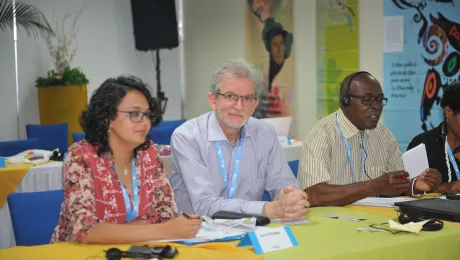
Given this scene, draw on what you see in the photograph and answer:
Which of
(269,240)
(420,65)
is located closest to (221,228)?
(269,240)

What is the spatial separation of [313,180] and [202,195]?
0.62 metres

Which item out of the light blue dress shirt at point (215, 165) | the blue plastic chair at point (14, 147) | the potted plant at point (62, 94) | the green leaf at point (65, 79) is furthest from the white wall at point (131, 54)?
Result: the light blue dress shirt at point (215, 165)

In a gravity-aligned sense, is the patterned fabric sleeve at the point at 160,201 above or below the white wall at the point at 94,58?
below

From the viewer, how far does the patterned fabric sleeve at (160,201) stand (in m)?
2.88

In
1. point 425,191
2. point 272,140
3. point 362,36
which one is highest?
point 362,36

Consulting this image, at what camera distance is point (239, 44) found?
9.70 metres

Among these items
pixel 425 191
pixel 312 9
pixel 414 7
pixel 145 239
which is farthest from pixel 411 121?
pixel 145 239

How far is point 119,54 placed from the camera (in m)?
11.1

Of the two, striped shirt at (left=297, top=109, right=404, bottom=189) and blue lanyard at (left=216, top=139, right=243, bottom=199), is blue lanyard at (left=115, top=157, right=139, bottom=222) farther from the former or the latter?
striped shirt at (left=297, top=109, right=404, bottom=189)

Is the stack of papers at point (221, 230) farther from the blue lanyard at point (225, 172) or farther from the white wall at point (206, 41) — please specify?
the white wall at point (206, 41)

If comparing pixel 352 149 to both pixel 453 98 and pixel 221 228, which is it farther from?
pixel 221 228

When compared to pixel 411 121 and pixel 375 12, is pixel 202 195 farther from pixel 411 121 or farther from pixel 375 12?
pixel 375 12

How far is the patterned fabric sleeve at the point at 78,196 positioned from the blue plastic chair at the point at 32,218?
0.38 m

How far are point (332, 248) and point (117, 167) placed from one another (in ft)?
3.30
